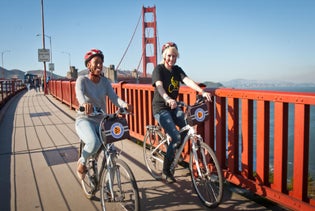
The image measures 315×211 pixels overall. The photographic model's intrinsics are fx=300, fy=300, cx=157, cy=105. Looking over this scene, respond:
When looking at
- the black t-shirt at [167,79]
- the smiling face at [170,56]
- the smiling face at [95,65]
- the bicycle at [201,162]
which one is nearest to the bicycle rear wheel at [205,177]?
the bicycle at [201,162]

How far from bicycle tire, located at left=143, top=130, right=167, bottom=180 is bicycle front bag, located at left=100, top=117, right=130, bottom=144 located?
50.6 inches

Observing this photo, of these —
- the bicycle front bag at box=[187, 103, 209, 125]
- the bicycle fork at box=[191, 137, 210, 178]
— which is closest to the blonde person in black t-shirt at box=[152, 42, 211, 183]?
the bicycle front bag at box=[187, 103, 209, 125]

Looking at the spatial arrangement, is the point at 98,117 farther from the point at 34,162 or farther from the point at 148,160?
the point at 34,162

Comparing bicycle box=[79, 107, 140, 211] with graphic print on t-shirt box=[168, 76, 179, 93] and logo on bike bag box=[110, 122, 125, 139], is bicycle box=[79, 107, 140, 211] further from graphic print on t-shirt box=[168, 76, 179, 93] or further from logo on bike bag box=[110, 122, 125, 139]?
graphic print on t-shirt box=[168, 76, 179, 93]

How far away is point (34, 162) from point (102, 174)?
2.57 meters

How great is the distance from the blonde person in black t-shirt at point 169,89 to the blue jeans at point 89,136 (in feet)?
2.73

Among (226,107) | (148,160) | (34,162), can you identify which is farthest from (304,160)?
(34,162)

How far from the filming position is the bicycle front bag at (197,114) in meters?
3.21

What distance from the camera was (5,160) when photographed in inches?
193

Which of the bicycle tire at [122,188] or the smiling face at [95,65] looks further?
the smiling face at [95,65]

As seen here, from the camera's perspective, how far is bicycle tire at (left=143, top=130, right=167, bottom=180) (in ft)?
13.0

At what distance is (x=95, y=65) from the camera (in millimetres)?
2992

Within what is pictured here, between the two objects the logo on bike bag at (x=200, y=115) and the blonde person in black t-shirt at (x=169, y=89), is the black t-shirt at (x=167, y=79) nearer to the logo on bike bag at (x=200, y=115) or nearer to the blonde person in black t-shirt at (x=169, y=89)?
the blonde person in black t-shirt at (x=169, y=89)

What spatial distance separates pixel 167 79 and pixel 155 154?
1182 millimetres
